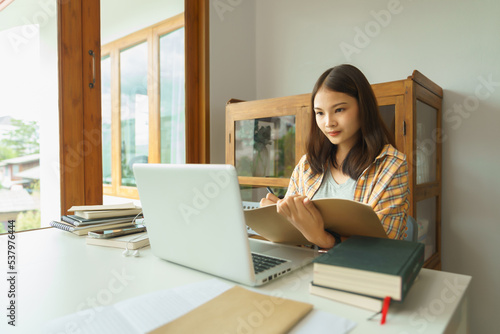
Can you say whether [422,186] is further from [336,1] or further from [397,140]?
[336,1]

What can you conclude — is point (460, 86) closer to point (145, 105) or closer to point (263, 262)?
point (263, 262)

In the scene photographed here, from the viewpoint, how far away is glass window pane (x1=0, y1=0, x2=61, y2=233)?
5.07 feet

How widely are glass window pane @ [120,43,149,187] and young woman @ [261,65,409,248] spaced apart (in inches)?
53.4

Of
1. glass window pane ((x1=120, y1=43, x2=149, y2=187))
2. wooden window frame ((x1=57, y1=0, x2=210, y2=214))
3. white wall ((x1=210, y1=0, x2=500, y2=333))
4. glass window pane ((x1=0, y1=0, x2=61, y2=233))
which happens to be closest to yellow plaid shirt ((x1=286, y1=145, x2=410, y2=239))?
white wall ((x1=210, y1=0, x2=500, y2=333))

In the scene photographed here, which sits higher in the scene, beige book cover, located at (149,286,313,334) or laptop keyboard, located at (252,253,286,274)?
laptop keyboard, located at (252,253,286,274)

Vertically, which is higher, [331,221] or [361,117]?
[361,117]

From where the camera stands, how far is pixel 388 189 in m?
1.05

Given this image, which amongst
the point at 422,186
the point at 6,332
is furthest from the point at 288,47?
the point at 6,332

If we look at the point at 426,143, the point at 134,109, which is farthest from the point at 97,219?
the point at 426,143

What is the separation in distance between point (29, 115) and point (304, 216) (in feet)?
4.93

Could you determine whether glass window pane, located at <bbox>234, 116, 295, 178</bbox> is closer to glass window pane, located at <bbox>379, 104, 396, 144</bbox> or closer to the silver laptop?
glass window pane, located at <bbox>379, 104, 396, 144</bbox>

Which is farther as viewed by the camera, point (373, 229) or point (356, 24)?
point (356, 24)

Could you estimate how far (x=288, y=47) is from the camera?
2379 mm

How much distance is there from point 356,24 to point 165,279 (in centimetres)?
191
